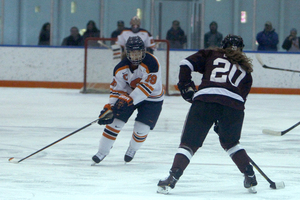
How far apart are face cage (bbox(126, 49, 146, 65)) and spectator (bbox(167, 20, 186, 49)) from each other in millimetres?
6766

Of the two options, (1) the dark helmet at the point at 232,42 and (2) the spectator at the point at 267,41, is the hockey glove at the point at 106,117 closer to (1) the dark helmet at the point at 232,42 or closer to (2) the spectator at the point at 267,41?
(1) the dark helmet at the point at 232,42

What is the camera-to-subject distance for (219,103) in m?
2.35

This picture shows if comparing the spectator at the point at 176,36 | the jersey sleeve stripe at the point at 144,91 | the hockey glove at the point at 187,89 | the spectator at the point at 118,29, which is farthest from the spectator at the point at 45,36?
the hockey glove at the point at 187,89

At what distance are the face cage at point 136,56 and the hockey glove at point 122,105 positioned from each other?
0.71ft

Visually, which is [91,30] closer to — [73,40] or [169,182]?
[73,40]

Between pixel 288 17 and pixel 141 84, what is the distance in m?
7.94

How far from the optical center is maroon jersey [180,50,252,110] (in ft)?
7.75

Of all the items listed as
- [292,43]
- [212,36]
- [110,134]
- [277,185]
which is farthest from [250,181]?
[292,43]

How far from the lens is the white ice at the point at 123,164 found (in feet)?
7.77

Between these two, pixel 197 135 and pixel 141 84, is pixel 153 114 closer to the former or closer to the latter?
pixel 141 84

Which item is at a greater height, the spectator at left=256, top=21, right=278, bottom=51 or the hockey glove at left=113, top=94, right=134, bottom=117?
the spectator at left=256, top=21, right=278, bottom=51

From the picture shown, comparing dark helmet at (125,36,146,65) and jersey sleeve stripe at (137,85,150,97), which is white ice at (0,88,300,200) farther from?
dark helmet at (125,36,146,65)

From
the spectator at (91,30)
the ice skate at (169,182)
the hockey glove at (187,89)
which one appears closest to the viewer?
Result: the ice skate at (169,182)

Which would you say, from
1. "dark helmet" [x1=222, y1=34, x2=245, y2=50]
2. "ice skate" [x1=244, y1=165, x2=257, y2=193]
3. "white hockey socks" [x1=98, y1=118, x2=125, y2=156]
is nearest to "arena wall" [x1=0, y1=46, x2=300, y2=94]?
"white hockey socks" [x1=98, y1=118, x2=125, y2=156]
